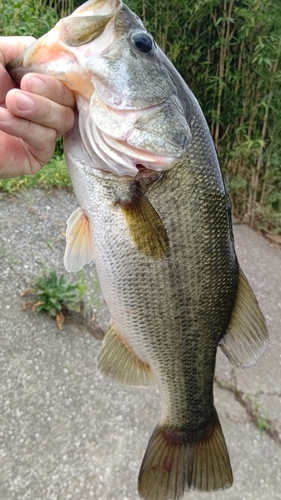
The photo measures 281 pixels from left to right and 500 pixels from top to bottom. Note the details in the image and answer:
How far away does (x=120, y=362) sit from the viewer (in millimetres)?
1387

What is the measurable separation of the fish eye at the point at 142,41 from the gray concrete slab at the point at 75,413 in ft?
5.43

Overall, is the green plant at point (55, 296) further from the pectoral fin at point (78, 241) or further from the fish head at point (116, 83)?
the fish head at point (116, 83)

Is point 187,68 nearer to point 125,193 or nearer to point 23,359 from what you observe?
Result: point 23,359

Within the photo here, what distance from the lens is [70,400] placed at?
2.25 metres

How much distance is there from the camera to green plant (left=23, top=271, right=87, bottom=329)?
8.36 feet

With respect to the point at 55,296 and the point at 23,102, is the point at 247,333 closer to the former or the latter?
the point at 23,102

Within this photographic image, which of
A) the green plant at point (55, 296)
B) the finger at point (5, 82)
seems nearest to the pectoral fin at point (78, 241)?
the finger at point (5, 82)

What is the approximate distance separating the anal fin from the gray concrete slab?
0.80 meters

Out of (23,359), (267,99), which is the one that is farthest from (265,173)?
(23,359)

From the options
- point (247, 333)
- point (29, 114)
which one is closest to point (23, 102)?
point (29, 114)

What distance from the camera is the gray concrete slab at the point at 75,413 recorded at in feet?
6.42

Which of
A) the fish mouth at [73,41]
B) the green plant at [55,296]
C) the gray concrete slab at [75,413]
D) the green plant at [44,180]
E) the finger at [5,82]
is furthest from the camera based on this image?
the green plant at [44,180]

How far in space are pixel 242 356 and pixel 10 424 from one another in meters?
1.20

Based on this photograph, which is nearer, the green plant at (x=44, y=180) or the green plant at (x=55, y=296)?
the green plant at (x=55, y=296)
